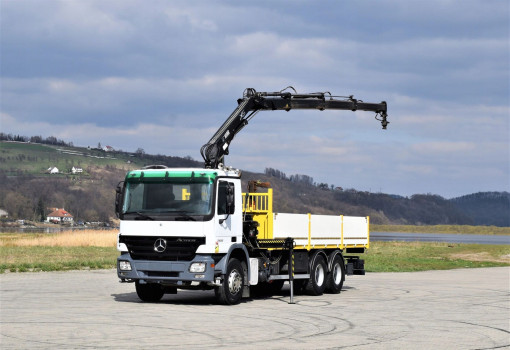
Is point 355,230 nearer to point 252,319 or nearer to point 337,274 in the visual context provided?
point 337,274

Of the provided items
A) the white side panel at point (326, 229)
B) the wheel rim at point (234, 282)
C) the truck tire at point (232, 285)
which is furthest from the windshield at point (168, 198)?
the white side panel at point (326, 229)

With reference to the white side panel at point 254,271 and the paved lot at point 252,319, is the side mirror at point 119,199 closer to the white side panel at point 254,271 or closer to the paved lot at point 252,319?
the paved lot at point 252,319

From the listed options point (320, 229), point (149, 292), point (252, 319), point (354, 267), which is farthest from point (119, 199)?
point (354, 267)

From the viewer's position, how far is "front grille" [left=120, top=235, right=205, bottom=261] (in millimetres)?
18938

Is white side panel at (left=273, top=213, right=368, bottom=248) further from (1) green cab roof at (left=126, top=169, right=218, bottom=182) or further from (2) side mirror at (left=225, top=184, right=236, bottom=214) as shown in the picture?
(1) green cab roof at (left=126, top=169, right=218, bottom=182)

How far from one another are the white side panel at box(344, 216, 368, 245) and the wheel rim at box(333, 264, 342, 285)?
2.81ft

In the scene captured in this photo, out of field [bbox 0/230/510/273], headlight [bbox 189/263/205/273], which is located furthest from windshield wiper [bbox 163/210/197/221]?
field [bbox 0/230/510/273]

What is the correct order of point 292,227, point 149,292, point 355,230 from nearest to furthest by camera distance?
point 149,292 < point 292,227 < point 355,230

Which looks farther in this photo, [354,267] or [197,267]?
[354,267]

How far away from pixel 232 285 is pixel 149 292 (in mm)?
2231

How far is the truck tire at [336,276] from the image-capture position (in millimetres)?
24219

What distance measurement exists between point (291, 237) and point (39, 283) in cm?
896

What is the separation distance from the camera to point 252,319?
640 inches

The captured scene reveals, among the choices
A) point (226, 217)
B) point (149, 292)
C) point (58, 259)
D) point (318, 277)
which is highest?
point (226, 217)
